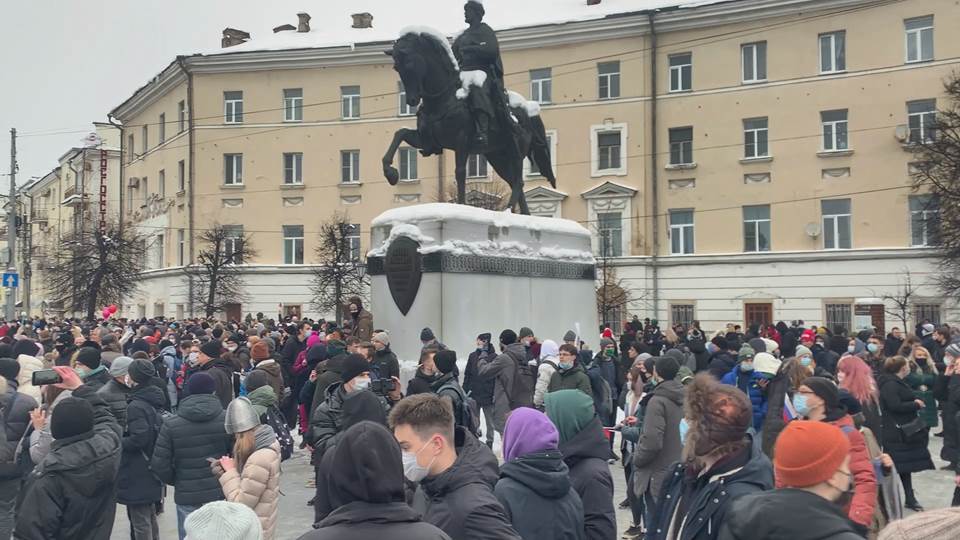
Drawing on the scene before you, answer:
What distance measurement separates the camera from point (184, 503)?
260 inches

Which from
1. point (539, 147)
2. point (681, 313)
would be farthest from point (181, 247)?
point (539, 147)

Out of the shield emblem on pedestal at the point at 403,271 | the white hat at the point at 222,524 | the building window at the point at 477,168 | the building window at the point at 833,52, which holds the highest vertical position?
the building window at the point at 833,52

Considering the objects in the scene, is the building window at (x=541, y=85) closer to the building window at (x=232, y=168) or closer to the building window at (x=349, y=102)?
the building window at (x=349, y=102)

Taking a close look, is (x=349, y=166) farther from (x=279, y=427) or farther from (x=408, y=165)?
(x=279, y=427)

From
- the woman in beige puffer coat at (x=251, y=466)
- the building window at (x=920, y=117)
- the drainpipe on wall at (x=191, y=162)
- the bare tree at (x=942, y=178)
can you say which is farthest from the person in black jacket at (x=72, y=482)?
the drainpipe on wall at (x=191, y=162)

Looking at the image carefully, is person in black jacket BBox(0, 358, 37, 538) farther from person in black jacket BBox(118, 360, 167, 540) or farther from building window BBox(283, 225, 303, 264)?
building window BBox(283, 225, 303, 264)

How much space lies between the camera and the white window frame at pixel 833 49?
34344 mm

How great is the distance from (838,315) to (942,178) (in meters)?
6.21

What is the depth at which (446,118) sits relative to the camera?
611 inches

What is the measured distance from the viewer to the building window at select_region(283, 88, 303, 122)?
142ft

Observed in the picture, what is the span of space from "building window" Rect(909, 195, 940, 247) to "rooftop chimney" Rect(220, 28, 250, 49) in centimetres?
3327

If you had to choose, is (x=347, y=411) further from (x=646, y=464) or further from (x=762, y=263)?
(x=762, y=263)

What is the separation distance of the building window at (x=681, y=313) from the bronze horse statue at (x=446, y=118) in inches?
800

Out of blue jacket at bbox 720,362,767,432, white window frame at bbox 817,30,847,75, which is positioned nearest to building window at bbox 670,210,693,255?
white window frame at bbox 817,30,847,75
